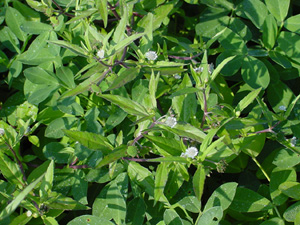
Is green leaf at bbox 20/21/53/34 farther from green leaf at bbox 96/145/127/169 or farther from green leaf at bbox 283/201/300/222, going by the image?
green leaf at bbox 283/201/300/222

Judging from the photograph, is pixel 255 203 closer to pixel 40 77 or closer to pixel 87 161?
pixel 87 161

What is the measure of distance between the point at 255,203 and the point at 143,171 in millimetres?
704

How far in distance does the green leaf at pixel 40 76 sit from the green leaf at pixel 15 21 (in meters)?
0.41

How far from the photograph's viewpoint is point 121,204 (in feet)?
5.72

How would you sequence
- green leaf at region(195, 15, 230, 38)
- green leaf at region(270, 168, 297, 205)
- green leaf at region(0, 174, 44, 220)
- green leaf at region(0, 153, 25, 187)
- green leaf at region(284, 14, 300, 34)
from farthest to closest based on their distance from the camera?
1. green leaf at region(195, 15, 230, 38)
2. green leaf at region(284, 14, 300, 34)
3. green leaf at region(270, 168, 297, 205)
4. green leaf at region(0, 153, 25, 187)
5. green leaf at region(0, 174, 44, 220)

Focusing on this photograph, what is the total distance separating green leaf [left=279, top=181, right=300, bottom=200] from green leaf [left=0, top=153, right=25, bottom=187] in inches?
55.1

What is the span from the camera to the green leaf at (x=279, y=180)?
201cm

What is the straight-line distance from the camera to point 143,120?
157cm

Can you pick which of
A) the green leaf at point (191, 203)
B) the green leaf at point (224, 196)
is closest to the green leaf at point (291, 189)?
the green leaf at point (224, 196)

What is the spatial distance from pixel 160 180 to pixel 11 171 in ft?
2.52

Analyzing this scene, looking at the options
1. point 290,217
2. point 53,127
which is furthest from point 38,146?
point 290,217

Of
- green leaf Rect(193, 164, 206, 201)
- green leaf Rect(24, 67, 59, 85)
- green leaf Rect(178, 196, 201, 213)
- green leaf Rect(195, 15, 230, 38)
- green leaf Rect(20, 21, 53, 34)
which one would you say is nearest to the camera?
green leaf Rect(193, 164, 206, 201)

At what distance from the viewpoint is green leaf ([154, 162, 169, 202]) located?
5.27 ft

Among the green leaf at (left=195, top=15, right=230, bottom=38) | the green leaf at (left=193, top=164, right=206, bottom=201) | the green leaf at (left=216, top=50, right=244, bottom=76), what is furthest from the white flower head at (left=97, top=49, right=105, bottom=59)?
the green leaf at (left=195, top=15, right=230, bottom=38)
